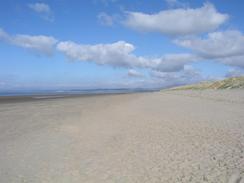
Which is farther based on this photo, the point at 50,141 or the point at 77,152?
the point at 50,141

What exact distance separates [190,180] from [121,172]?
165cm

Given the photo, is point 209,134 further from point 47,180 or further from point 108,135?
point 47,180

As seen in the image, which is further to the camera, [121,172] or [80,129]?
[80,129]

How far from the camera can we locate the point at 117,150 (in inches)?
299

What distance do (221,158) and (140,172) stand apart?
2374 mm

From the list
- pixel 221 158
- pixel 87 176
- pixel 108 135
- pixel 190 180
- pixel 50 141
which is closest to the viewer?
→ pixel 190 180

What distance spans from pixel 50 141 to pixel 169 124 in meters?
5.83

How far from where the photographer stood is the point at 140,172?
5754mm

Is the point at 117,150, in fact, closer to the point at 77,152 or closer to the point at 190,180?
the point at 77,152

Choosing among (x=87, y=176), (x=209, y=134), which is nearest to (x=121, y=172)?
(x=87, y=176)

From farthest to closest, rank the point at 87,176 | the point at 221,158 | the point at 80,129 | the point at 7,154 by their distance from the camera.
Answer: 1. the point at 80,129
2. the point at 7,154
3. the point at 221,158
4. the point at 87,176

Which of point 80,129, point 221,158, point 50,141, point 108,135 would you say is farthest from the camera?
point 80,129

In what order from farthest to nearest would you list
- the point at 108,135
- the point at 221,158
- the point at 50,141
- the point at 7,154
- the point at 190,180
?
the point at 108,135 → the point at 50,141 → the point at 7,154 → the point at 221,158 → the point at 190,180

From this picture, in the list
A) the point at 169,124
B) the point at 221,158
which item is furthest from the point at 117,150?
the point at 169,124
